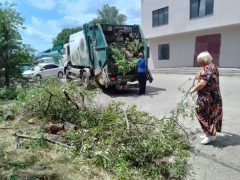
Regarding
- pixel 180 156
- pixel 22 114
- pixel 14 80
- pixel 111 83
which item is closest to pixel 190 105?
pixel 180 156

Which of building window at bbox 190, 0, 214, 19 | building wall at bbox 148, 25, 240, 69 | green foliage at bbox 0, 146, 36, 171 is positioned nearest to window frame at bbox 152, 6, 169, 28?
building wall at bbox 148, 25, 240, 69

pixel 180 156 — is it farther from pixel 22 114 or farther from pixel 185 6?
pixel 185 6

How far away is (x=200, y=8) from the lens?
68.3 ft

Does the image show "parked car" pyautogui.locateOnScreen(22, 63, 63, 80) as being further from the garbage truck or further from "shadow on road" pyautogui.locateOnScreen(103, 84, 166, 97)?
"shadow on road" pyautogui.locateOnScreen(103, 84, 166, 97)

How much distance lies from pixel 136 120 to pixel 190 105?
1.21 meters

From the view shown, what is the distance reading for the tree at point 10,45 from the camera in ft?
40.0

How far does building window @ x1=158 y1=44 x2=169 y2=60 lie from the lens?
25462 millimetres

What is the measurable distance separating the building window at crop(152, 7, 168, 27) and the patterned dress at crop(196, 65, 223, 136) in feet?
64.0

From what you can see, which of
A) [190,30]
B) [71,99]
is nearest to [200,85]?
[71,99]

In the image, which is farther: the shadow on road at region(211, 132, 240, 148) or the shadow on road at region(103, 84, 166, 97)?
the shadow on road at region(103, 84, 166, 97)

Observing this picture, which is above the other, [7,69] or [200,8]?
[200,8]

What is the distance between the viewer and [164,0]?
2380 centimetres

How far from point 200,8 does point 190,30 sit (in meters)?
1.75

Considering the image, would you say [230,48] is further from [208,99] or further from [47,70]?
[208,99]
